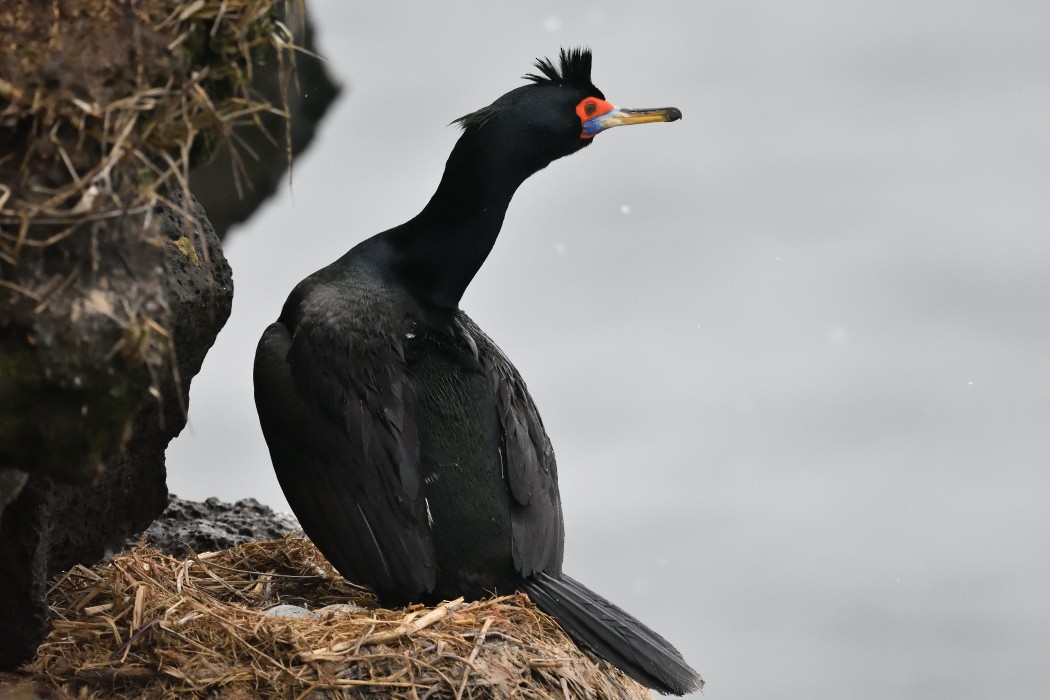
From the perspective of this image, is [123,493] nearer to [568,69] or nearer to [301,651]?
[301,651]

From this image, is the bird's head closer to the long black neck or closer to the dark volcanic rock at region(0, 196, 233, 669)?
the long black neck

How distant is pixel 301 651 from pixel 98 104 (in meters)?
1.65

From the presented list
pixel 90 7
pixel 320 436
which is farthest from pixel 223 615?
pixel 90 7

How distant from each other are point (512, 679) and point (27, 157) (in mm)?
1919

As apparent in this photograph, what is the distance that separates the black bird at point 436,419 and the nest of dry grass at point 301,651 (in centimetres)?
16

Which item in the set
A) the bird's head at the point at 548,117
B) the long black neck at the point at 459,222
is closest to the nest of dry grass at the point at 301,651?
the long black neck at the point at 459,222

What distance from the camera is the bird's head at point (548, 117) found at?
4316mm

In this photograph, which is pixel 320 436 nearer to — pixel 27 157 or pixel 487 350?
pixel 487 350

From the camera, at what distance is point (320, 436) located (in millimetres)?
3873

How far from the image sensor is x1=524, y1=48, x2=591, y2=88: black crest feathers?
176 inches

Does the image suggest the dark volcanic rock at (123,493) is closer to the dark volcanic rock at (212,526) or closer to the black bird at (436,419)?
the black bird at (436,419)

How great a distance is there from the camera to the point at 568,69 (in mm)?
4473

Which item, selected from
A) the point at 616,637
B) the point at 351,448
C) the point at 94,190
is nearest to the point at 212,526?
the point at 351,448

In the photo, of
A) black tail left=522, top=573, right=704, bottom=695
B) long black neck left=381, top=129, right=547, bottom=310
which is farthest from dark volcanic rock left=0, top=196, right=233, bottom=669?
black tail left=522, top=573, right=704, bottom=695
